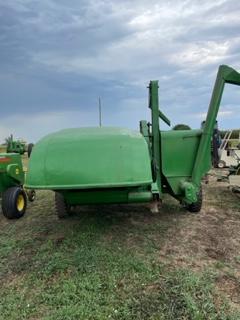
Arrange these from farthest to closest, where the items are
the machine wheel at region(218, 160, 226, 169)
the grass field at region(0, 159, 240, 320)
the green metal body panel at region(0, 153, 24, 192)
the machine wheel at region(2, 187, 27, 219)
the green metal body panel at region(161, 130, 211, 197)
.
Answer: the machine wheel at region(218, 160, 226, 169) → the green metal body panel at region(0, 153, 24, 192) → the machine wheel at region(2, 187, 27, 219) → the green metal body panel at region(161, 130, 211, 197) → the grass field at region(0, 159, 240, 320)

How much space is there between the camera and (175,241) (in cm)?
421

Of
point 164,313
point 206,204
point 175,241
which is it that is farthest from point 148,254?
point 206,204

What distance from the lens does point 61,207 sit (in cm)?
498

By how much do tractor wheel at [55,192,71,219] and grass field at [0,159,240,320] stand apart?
0.47 feet

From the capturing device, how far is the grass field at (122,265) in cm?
282

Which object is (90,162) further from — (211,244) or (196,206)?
(196,206)

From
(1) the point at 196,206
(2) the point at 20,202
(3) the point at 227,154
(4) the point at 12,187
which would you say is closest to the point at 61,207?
(2) the point at 20,202

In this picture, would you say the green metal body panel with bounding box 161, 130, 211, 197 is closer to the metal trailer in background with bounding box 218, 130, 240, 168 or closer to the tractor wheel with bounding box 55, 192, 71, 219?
the tractor wheel with bounding box 55, 192, 71, 219

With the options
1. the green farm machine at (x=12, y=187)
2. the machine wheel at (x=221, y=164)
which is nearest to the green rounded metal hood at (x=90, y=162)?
the green farm machine at (x=12, y=187)

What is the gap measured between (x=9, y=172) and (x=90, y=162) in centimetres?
275

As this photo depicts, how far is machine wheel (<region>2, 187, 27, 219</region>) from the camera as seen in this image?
548 cm

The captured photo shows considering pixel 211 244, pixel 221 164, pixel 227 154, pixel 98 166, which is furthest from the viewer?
pixel 221 164

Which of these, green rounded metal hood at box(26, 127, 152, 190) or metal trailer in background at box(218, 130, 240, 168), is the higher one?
green rounded metal hood at box(26, 127, 152, 190)

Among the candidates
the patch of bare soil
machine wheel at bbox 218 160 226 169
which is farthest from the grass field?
machine wheel at bbox 218 160 226 169
